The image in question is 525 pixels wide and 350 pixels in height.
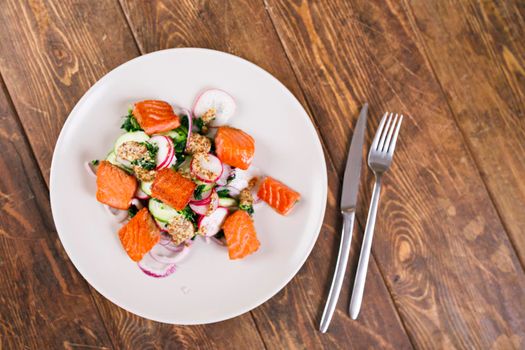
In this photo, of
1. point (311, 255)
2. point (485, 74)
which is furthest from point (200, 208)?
point (485, 74)

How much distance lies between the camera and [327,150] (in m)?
1.94

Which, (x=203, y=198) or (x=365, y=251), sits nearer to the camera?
(x=203, y=198)

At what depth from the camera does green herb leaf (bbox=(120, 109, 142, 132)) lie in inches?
66.6

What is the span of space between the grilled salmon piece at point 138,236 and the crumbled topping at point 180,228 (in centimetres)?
7

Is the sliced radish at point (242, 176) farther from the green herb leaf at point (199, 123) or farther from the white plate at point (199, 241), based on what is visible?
the green herb leaf at point (199, 123)

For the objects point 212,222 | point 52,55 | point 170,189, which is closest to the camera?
point 170,189

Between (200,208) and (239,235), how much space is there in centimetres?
17

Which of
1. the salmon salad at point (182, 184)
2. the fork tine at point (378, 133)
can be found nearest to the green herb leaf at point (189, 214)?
the salmon salad at point (182, 184)

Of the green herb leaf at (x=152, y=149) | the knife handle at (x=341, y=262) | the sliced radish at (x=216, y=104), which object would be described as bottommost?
the knife handle at (x=341, y=262)

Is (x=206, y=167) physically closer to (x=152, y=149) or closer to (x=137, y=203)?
(x=152, y=149)

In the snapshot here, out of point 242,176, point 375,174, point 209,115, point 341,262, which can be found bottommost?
point 341,262

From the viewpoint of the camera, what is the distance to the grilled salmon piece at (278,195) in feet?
5.67

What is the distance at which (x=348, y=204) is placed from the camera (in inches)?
74.3

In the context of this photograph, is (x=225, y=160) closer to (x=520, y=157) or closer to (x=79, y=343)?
(x=79, y=343)
